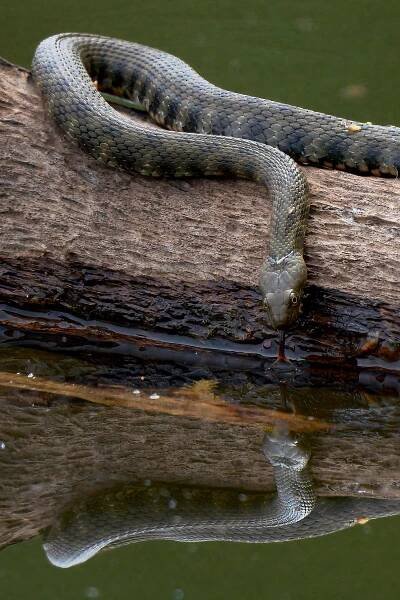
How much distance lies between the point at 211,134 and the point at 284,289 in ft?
3.89

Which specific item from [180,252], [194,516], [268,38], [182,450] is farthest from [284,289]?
[268,38]

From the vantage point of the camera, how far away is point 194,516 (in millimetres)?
3906

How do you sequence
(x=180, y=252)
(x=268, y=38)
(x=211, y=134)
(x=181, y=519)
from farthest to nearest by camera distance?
1. (x=268, y=38)
2. (x=211, y=134)
3. (x=180, y=252)
4. (x=181, y=519)

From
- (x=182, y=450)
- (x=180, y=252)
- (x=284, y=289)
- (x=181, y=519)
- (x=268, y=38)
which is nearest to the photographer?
(x=181, y=519)

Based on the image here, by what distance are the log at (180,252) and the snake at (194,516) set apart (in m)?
1.03

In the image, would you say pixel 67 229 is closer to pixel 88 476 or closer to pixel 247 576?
pixel 88 476

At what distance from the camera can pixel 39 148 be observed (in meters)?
5.11

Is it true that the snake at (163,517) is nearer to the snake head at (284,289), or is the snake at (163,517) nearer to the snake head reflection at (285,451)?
the snake head reflection at (285,451)

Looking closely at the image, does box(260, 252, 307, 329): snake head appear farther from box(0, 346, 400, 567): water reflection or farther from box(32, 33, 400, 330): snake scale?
box(0, 346, 400, 567): water reflection

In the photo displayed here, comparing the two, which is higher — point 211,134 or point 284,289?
point 211,134

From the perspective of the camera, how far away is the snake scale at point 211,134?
485 centimetres

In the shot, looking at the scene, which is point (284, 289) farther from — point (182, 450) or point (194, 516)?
point (194, 516)

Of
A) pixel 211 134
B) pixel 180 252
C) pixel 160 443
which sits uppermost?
pixel 211 134

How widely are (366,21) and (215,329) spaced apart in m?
4.63
